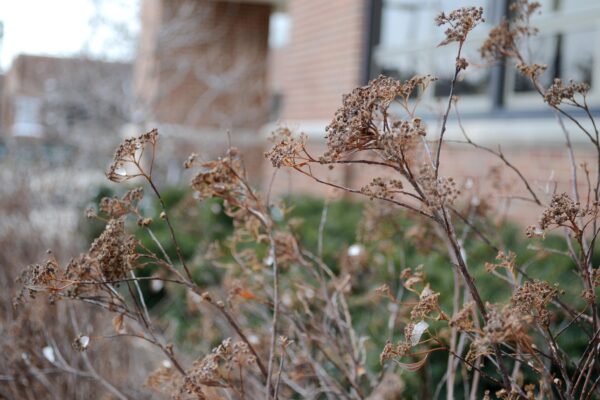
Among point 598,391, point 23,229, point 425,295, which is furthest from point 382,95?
point 23,229

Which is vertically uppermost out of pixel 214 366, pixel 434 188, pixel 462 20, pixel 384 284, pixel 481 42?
pixel 481 42

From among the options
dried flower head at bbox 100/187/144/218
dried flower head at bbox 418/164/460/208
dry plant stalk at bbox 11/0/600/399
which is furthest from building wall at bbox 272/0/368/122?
dried flower head at bbox 418/164/460/208

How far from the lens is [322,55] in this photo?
25.4 feet

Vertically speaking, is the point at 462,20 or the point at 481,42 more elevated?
the point at 481,42

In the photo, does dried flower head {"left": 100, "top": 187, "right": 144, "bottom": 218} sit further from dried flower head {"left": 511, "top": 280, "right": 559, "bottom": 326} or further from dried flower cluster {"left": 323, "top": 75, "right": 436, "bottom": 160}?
dried flower head {"left": 511, "top": 280, "right": 559, "bottom": 326}

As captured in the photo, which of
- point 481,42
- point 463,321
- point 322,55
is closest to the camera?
point 463,321

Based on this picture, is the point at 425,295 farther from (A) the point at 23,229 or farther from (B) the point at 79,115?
(B) the point at 79,115

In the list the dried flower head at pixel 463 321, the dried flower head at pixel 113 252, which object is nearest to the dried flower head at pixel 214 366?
the dried flower head at pixel 113 252

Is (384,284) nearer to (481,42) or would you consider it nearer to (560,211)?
(560,211)

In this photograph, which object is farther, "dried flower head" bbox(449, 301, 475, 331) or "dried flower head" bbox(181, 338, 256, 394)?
"dried flower head" bbox(181, 338, 256, 394)

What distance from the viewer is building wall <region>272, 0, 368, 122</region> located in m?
7.23

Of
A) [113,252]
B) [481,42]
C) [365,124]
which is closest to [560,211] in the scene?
[365,124]

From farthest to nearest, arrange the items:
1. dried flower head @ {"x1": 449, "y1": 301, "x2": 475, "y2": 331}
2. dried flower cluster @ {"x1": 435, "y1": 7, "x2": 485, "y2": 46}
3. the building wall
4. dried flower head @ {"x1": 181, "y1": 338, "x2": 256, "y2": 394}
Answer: the building wall < dried flower head @ {"x1": 181, "y1": 338, "x2": 256, "y2": 394} < dried flower cluster @ {"x1": 435, "y1": 7, "x2": 485, "y2": 46} < dried flower head @ {"x1": 449, "y1": 301, "x2": 475, "y2": 331}

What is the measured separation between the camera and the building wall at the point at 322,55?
7230mm
